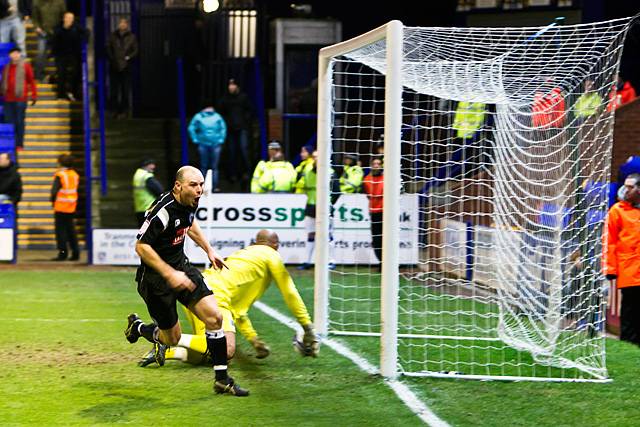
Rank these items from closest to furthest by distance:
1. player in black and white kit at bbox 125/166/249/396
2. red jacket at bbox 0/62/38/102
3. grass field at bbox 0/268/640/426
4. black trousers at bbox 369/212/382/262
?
grass field at bbox 0/268/640/426 < player in black and white kit at bbox 125/166/249/396 < black trousers at bbox 369/212/382/262 < red jacket at bbox 0/62/38/102

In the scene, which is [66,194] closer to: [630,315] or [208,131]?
[208,131]

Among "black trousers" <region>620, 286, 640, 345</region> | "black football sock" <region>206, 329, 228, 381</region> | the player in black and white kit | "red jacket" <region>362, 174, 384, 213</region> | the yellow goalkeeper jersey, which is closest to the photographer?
the player in black and white kit

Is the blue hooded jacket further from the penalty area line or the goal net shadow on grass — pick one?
the penalty area line

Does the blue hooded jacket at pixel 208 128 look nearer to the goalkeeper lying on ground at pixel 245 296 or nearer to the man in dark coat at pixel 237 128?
the man in dark coat at pixel 237 128

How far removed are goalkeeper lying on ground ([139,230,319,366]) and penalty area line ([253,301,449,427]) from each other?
570mm

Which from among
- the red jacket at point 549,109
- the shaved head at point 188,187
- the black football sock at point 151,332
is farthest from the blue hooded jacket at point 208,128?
the shaved head at point 188,187

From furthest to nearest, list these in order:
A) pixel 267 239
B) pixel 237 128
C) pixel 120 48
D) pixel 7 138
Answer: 1. pixel 120 48
2. pixel 237 128
3. pixel 7 138
4. pixel 267 239

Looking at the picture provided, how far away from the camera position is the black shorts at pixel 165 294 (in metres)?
8.69

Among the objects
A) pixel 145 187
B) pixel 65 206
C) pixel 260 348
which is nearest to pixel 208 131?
pixel 145 187

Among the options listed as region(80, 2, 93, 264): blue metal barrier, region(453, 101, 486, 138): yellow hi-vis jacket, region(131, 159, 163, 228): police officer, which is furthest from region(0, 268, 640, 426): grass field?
region(80, 2, 93, 264): blue metal barrier

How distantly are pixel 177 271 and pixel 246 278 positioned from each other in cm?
165

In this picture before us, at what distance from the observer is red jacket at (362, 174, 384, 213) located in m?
17.1

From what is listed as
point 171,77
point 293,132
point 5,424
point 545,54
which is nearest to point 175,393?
point 5,424

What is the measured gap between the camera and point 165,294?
881 cm
